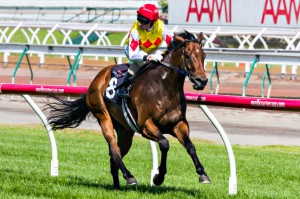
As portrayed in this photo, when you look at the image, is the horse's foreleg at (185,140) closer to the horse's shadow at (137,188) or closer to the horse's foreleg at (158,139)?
the horse's foreleg at (158,139)

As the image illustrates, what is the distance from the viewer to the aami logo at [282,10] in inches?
973

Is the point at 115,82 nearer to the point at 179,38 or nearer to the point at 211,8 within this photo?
the point at 179,38

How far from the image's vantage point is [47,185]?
28.9 ft

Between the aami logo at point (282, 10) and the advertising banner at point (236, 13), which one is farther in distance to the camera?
the advertising banner at point (236, 13)

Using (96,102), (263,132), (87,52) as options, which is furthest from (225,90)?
(96,102)

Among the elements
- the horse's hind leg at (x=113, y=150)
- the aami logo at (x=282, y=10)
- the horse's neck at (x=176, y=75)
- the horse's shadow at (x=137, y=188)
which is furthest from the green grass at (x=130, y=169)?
the aami logo at (x=282, y=10)

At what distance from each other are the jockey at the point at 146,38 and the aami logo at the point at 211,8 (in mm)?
17947

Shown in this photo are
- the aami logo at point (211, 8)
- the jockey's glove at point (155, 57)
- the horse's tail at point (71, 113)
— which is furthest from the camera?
the aami logo at point (211, 8)

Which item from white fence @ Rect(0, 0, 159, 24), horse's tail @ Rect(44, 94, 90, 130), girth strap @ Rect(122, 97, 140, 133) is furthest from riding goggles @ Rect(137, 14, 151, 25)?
white fence @ Rect(0, 0, 159, 24)

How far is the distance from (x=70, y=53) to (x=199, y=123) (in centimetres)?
500

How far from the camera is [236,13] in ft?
85.4

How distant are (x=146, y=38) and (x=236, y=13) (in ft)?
58.8

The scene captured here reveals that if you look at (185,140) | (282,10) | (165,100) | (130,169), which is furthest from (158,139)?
(282,10)

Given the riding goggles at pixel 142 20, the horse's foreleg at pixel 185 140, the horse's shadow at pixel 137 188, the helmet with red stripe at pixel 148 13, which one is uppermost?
the helmet with red stripe at pixel 148 13
